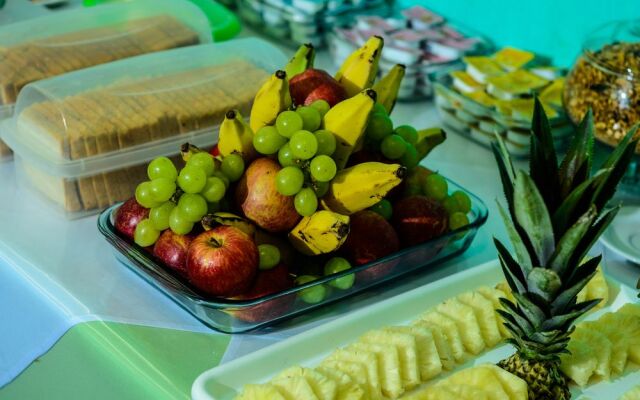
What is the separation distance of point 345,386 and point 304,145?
307mm

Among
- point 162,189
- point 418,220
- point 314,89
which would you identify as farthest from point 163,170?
point 418,220

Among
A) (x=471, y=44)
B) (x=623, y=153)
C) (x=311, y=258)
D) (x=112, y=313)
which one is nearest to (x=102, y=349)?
(x=112, y=313)

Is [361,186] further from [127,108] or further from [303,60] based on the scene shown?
[127,108]

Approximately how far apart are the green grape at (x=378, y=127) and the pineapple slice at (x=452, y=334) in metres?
0.28

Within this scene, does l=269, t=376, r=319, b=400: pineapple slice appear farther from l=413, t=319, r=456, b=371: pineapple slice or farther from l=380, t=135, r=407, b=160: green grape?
l=380, t=135, r=407, b=160: green grape

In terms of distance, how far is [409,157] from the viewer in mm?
1306

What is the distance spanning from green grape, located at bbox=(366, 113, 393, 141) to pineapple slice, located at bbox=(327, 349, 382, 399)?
13.5 inches

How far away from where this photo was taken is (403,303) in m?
1.19

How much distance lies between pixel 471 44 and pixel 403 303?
93cm

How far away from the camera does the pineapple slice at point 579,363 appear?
107 cm

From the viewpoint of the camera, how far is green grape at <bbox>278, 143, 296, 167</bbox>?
1.16 metres

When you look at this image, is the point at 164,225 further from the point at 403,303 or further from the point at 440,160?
the point at 440,160

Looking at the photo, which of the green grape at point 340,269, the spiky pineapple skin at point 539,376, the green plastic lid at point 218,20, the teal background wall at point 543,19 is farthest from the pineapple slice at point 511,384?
the green plastic lid at point 218,20

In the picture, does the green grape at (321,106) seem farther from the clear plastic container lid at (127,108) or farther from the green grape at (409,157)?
the clear plastic container lid at (127,108)
